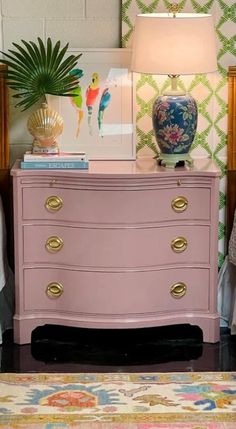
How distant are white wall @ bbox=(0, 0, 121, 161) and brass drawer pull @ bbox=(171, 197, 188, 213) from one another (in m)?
0.85

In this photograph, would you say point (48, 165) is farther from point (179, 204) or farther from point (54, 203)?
point (179, 204)

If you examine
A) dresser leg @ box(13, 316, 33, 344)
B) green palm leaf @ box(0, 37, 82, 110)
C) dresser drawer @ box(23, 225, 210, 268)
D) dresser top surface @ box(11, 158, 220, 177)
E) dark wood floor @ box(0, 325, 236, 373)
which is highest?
green palm leaf @ box(0, 37, 82, 110)

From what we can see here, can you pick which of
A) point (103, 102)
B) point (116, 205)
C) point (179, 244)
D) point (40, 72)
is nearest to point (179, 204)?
point (179, 244)

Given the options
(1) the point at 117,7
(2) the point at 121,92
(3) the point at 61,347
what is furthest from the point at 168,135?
(3) the point at 61,347

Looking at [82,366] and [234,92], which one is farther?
[234,92]

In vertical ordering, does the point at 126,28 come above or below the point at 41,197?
above

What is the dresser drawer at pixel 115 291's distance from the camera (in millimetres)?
4121

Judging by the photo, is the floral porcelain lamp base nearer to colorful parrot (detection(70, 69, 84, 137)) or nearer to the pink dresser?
the pink dresser

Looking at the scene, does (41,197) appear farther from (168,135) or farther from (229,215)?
(229,215)

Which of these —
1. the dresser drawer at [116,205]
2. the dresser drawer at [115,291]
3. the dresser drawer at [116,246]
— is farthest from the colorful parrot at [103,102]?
the dresser drawer at [115,291]

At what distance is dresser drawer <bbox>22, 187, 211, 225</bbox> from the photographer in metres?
4.04

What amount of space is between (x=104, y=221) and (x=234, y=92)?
0.88 metres

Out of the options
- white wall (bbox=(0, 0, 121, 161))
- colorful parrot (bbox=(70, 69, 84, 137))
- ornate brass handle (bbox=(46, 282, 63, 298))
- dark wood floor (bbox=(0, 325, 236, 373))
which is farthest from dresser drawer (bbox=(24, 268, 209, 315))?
white wall (bbox=(0, 0, 121, 161))

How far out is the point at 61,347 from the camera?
4176 mm
